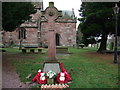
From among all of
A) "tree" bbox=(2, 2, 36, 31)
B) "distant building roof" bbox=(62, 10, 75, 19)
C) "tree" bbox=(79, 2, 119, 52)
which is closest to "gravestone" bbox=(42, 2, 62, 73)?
"tree" bbox=(2, 2, 36, 31)

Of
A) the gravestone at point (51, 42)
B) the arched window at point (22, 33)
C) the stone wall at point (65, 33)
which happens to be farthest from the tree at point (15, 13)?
the arched window at point (22, 33)

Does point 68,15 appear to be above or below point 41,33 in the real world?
above

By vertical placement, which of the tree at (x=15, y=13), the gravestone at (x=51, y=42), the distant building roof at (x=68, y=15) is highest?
the distant building roof at (x=68, y=15)

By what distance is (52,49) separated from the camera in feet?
22.1

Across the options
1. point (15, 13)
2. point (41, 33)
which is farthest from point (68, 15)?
point (15, 13)

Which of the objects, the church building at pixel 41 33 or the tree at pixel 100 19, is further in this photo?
the church building at pixel 41 33

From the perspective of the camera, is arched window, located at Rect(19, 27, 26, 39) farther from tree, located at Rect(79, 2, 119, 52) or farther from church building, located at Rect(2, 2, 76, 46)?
tree, located at Rect(79, 2, 119, 52)

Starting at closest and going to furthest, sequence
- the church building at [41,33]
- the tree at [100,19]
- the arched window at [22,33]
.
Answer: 1. the tree at [100,19]
2. the church building at [41,33]
3. the arched window at [22,33]

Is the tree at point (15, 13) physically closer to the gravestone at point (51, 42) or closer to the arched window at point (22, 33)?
the gravestone at point (51, 42)

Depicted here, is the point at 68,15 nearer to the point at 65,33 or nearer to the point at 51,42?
the point at 65,33

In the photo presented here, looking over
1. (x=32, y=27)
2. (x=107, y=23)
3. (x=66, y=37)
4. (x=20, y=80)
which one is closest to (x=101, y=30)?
(x=107, y=23)

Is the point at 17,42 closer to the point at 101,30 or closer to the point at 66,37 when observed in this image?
the point at 66,37

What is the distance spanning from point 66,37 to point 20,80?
25.0m

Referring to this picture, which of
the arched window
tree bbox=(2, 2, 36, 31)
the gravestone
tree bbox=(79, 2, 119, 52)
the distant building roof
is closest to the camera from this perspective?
the gravestone
